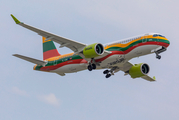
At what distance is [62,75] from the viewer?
52.1m

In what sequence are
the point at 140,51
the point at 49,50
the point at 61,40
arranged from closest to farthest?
the point at 140,51 → the point at 61,40 → the point at 49,50

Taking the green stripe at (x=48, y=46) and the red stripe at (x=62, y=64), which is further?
the green stripe at (x=48, y=46)

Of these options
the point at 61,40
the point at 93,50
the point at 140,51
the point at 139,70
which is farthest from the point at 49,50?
the point at 140,51

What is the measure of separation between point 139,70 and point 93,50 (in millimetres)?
11364

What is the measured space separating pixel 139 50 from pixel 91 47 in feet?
21.9

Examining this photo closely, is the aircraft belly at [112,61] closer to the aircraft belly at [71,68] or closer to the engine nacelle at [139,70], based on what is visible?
the aircraft belly at [71,68]

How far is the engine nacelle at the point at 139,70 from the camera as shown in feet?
165

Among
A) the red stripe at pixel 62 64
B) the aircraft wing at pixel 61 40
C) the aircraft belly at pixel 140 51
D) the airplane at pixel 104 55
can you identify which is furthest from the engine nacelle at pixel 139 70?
the aircraft wing at pixel 61 40

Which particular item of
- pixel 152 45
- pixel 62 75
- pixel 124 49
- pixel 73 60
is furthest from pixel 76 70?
pixel 152 45

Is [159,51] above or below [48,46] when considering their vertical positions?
below

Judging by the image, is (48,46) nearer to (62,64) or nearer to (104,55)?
(62,64)

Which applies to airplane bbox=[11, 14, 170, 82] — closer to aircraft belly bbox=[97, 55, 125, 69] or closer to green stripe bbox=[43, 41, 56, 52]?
aircraft belly bbox=[97, 55, 125, 69]

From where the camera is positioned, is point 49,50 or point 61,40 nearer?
point 61,40

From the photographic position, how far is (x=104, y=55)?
4441 cm
